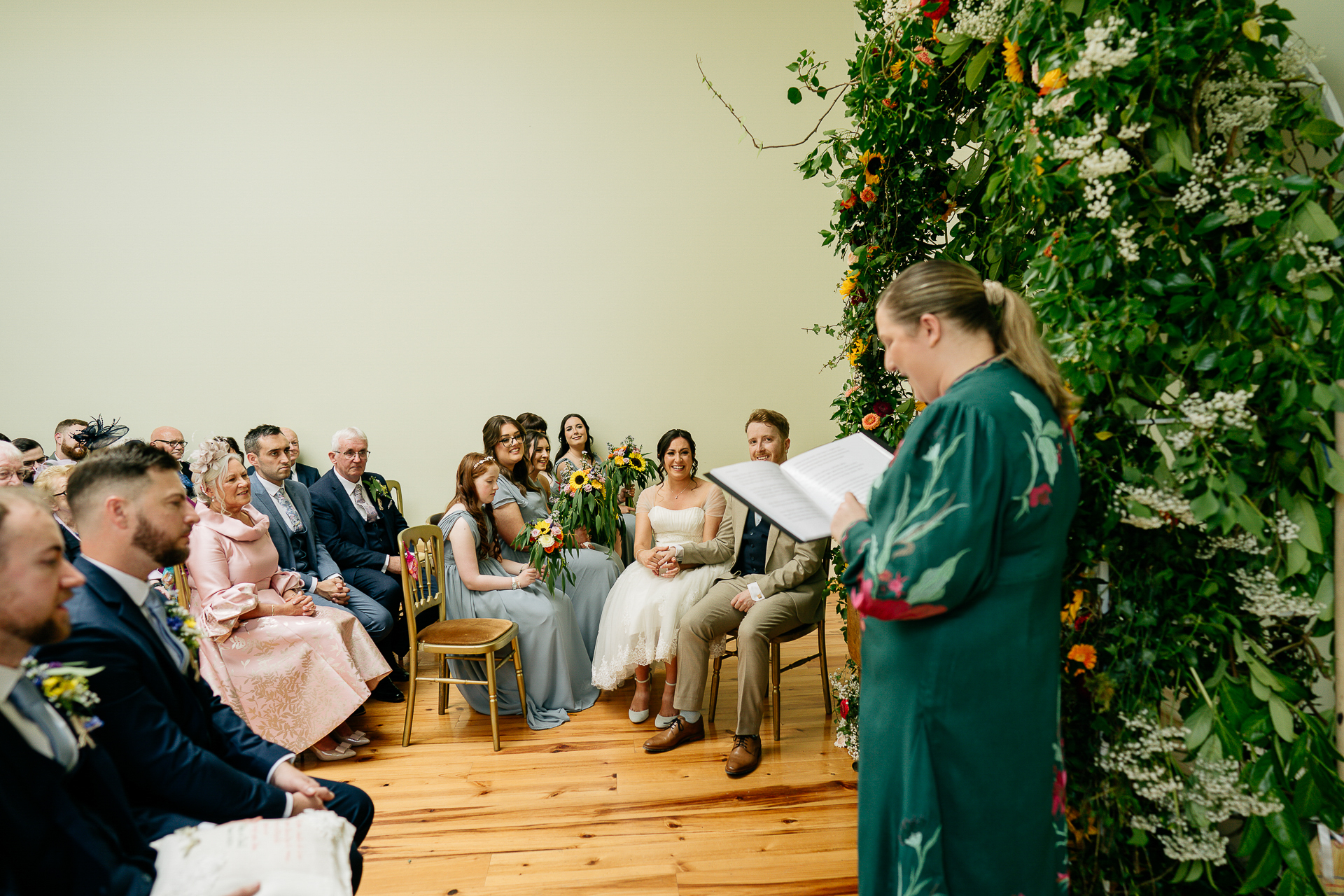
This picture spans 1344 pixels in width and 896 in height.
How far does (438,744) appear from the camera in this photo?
3648 millimetres

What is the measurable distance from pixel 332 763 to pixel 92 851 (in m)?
2.48

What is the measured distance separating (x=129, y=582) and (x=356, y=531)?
317cm

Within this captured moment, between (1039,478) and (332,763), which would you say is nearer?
(1039,478)

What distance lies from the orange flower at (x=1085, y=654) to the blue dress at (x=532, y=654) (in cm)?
272

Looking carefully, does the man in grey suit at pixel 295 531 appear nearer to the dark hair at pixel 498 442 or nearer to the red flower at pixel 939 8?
the dark hair at pixel 498 442

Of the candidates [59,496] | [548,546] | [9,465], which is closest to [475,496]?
[548,546]

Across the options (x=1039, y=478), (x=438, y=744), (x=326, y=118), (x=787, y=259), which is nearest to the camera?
(x=1039, y=478)

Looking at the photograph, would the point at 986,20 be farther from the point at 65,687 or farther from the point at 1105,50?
the point at 65,687

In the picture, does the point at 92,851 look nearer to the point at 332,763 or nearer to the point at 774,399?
the point at 332,763

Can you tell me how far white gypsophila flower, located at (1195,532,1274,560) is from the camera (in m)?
1.53

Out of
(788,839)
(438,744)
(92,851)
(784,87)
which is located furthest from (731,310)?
(92,851)

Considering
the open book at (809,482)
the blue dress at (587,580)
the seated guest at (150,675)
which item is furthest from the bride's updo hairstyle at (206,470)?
the open book at (809,482)

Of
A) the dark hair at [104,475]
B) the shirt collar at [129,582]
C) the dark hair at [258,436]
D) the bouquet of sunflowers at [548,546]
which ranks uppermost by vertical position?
the dark hair at [104,475]

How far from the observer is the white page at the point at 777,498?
1641 mm
